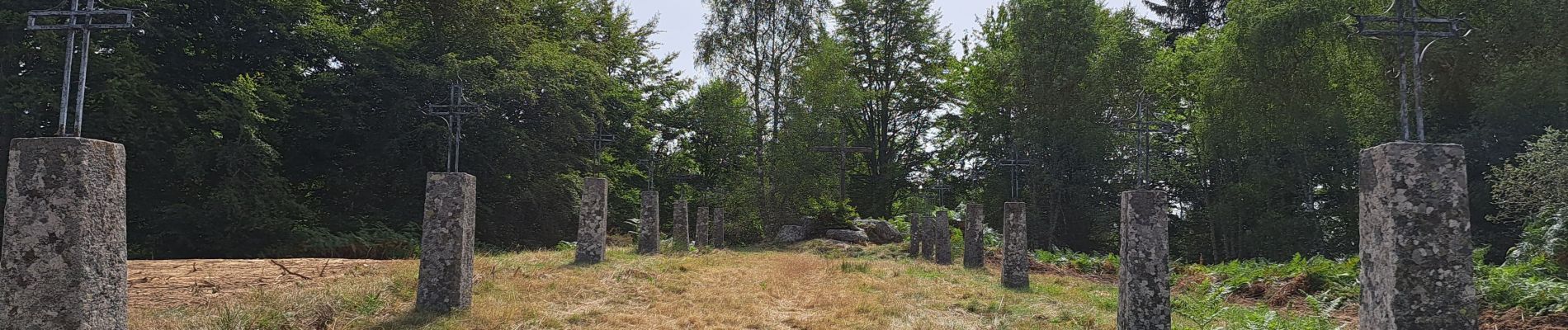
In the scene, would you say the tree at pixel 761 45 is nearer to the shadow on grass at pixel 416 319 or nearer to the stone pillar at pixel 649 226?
the stone pillar at pixel 649 226

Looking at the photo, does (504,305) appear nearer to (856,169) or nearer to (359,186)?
(359,186)

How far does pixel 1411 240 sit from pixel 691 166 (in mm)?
36650

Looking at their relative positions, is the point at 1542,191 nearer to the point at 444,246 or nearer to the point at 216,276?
the point at 444,246

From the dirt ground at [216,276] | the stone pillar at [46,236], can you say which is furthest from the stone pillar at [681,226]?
the stone pillar at [46,236]

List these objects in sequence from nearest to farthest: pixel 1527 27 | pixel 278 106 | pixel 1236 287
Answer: pixel 1236 287, pixel 278 106, pixel 1527 27

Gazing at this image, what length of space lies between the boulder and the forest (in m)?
0.88

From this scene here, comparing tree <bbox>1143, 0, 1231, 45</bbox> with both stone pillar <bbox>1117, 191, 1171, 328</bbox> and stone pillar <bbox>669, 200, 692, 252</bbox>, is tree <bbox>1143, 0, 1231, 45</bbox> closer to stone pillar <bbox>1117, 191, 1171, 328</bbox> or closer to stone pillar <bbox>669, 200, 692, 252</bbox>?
stone pillar <bbox>669, 200, 692, 252</bbox>

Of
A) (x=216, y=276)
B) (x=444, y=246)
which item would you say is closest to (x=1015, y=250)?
(x=444, y=246)

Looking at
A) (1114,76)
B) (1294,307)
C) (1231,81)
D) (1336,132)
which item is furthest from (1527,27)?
(1294,307)

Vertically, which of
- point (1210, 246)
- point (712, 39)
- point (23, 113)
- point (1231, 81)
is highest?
point (712, 39)

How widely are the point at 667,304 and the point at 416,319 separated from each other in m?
2.68

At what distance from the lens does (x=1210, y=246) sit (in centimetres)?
3155

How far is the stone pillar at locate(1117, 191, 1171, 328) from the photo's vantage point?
7312 millimetres

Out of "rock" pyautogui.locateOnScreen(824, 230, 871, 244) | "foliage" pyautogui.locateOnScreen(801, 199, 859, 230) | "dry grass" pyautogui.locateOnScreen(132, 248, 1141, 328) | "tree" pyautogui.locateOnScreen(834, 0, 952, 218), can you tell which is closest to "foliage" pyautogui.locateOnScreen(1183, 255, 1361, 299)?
"dry grass" pyautogui.locateOnScreen(132, 248, 1141, 328)
